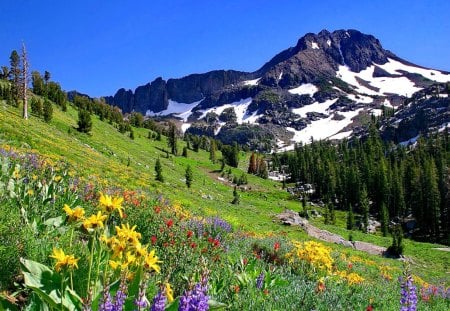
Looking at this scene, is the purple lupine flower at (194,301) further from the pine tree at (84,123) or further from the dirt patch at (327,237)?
the pine tree at (84,123)

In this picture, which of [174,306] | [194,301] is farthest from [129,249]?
[194,301]

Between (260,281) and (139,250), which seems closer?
(139,250)

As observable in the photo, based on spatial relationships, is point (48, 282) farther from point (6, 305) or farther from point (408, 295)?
point (408, 295)

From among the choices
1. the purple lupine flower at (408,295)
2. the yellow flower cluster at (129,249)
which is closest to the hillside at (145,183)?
the purple lupine flower at (408,295)

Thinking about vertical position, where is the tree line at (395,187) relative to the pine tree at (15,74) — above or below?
below

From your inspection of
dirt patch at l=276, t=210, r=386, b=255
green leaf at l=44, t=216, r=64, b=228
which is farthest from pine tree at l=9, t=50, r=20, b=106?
green leaf at l=44, t=216, r=64, b=228

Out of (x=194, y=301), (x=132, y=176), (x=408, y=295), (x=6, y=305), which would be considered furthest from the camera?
(x=132, y=176)

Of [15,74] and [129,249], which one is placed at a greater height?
[15,74]

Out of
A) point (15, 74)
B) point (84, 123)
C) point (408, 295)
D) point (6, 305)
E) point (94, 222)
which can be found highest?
point (15, 74)

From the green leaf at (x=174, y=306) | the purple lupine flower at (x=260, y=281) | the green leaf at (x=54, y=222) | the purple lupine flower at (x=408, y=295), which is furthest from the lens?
the purple lupine flower at (x=260, y=281)

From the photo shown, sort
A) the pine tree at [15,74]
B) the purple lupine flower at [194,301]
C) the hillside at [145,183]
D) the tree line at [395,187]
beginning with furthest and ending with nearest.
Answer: the tree line at [395,187] → the pine tree at [15,74] → the hillside at [145,183] → the purple lupine flower at [194,301]

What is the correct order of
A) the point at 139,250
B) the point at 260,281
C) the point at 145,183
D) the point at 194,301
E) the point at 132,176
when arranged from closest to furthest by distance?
the point at 194,301 < the point at 139,250 < the point at 260,281 < the point at 145,183 < the point at 132,176

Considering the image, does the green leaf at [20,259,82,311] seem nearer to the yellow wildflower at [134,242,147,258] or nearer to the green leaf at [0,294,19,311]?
the green leaf at [0,294,19,311]

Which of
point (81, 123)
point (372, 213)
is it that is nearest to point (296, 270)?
point (81, 123)
